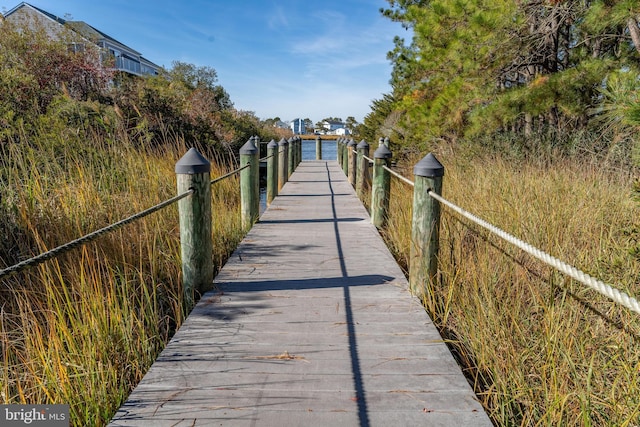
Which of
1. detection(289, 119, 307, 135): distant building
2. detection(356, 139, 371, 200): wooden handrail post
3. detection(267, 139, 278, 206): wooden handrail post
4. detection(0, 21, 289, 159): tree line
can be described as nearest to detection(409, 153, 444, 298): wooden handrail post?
detection(0, 21, 289, 159): tree line

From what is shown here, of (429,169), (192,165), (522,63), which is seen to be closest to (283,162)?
(522,63)

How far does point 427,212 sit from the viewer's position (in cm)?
322

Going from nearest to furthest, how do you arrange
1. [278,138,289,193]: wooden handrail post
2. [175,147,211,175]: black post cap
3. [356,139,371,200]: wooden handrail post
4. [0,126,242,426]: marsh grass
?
[0,126,242,426]: marsh grass, [175,147,211,175]: black post cap, [356,139,371,200]: wooden handrail post, [278,138,289,193]: wooden handrail post

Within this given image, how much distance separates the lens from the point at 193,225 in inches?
126

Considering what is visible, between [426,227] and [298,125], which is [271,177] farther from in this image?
[298,125]

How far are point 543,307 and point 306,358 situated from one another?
1.28 metres

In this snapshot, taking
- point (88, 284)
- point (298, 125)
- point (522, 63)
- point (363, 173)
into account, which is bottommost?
point (88, 284)

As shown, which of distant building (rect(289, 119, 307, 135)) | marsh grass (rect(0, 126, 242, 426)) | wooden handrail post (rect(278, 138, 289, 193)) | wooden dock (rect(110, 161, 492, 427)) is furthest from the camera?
distant building (rect(289, 119, 307, 135))

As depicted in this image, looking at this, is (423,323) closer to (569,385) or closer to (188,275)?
(569,385)

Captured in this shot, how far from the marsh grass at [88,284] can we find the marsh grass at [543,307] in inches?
74.1

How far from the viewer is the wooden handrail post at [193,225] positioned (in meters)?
3.18

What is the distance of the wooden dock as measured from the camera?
193 centimetres

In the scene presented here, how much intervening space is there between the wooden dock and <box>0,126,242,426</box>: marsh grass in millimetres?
234

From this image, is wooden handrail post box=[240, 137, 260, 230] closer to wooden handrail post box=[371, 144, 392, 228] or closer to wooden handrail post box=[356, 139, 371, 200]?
wooden handrail post box=[371, 144, 392, 228]
